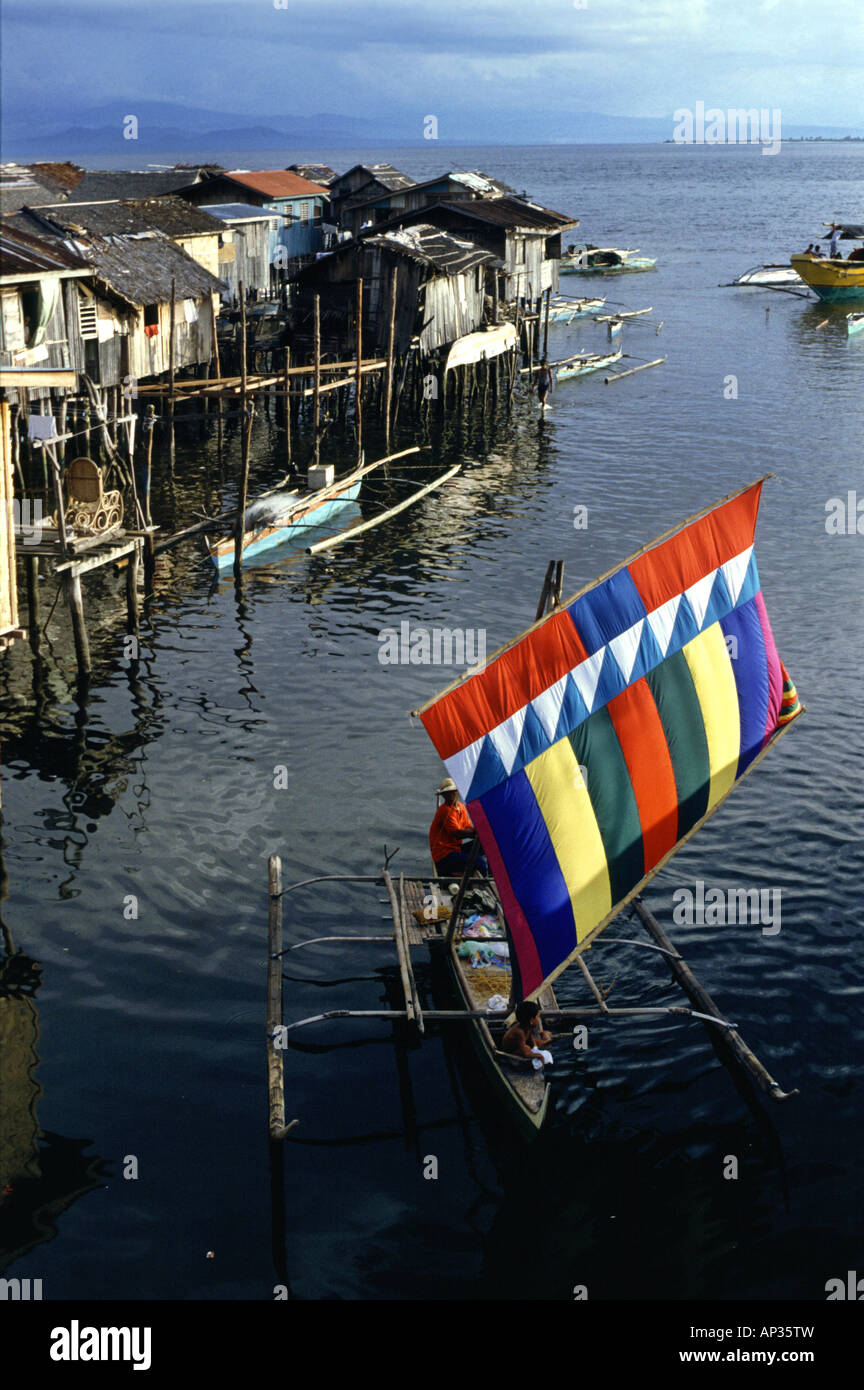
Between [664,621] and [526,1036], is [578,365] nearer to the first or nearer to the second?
[664,621]

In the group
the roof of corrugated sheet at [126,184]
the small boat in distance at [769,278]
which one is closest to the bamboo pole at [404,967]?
the roof of corrugated sheet at [126,184]

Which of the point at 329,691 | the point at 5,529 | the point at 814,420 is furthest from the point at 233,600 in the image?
the point at 814,420

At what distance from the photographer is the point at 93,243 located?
133 ft

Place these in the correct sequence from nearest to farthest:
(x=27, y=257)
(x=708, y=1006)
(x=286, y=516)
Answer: (x=708, y=1006) → (x=27, y=257) → (x=286, y=516)

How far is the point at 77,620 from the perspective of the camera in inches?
973

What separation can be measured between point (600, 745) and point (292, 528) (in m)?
24.0

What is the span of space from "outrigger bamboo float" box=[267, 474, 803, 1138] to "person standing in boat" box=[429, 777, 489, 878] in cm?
228

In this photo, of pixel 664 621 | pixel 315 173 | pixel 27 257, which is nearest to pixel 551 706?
pixel 664 621

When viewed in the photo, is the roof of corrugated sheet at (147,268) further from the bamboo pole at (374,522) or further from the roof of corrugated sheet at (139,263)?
the bamboo pole at (374,522)

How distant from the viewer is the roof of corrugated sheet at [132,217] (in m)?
42.0

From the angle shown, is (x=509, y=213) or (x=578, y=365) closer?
(x=509, y=213)

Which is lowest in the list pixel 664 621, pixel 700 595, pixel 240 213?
pixel 664 621

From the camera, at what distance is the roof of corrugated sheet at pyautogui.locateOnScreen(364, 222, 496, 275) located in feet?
153

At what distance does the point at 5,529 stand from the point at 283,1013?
30.3 feet
